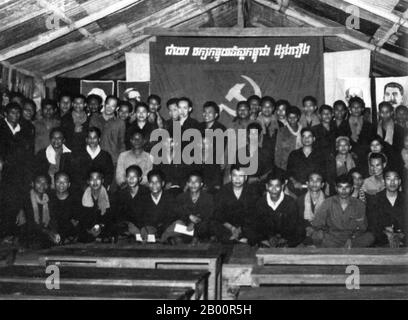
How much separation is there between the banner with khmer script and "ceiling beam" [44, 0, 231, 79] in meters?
0.28

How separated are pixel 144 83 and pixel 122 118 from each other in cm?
201

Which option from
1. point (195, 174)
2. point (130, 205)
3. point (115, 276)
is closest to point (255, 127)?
point (195, 174)

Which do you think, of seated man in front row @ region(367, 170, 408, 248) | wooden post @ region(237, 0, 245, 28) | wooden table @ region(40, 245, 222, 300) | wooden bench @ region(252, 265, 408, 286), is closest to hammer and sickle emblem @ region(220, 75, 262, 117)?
wooden post @ region(237, 0, 245, 28)

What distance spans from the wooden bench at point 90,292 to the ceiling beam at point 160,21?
5.27 meters

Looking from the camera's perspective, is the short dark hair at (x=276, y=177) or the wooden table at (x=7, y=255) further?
the short dark hair at (x=276, y=177)

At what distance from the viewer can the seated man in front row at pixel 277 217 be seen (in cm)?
540

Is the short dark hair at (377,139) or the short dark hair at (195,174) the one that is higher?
the short dark hair at (377,139)

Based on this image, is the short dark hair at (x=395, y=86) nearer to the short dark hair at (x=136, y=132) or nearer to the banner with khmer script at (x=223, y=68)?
the banner with khmer script at (x=223, y=68)

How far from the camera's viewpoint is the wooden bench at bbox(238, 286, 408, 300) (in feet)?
8.96

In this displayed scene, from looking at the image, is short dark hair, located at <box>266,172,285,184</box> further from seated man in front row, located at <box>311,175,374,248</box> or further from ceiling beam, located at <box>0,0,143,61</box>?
ceiling beam, located at <box>0,0,143,61</box>

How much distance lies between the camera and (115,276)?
3164 millimetres

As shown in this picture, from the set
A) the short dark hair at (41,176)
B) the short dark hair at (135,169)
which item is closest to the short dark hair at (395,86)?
the short dark hair at (135,169)

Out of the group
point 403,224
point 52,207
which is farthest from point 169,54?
point 403,224

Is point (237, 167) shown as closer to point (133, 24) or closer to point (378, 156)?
point (378, 156)
